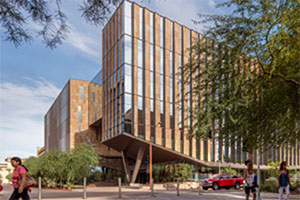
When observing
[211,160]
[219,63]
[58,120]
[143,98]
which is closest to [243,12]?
[219,63]

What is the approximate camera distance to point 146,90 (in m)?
42.7

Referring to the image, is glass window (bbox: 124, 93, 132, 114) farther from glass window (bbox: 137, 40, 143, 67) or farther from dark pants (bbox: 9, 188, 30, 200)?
dark pants (bbox: 9, 188, 30, 200)

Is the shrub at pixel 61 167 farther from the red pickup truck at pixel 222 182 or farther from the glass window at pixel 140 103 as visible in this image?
the red pickup truck at pixel 222 182

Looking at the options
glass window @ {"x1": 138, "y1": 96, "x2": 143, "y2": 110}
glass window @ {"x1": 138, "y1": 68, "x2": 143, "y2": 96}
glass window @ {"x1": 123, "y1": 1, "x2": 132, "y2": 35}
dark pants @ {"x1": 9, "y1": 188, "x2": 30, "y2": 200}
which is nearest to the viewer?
dark pants @ {"x1": 9, "y1": 188, "x2": 30, "y2": 200}

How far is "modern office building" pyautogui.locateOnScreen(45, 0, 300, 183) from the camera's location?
41.4m

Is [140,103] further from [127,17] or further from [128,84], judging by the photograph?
[127,17]

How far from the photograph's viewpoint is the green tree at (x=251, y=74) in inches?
464

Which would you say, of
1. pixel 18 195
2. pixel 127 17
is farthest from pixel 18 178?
pixel 127 17

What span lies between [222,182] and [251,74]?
71.4 ft

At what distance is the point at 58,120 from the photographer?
262 ft

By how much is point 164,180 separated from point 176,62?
17.5 metres

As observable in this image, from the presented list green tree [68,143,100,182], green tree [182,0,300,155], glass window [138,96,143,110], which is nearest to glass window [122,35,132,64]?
glass window [138,96,143,110]

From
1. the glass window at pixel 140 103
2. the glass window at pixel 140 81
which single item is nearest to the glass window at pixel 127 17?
the glass window at pixel 140 81

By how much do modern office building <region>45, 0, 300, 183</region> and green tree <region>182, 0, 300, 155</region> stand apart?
2478cm
